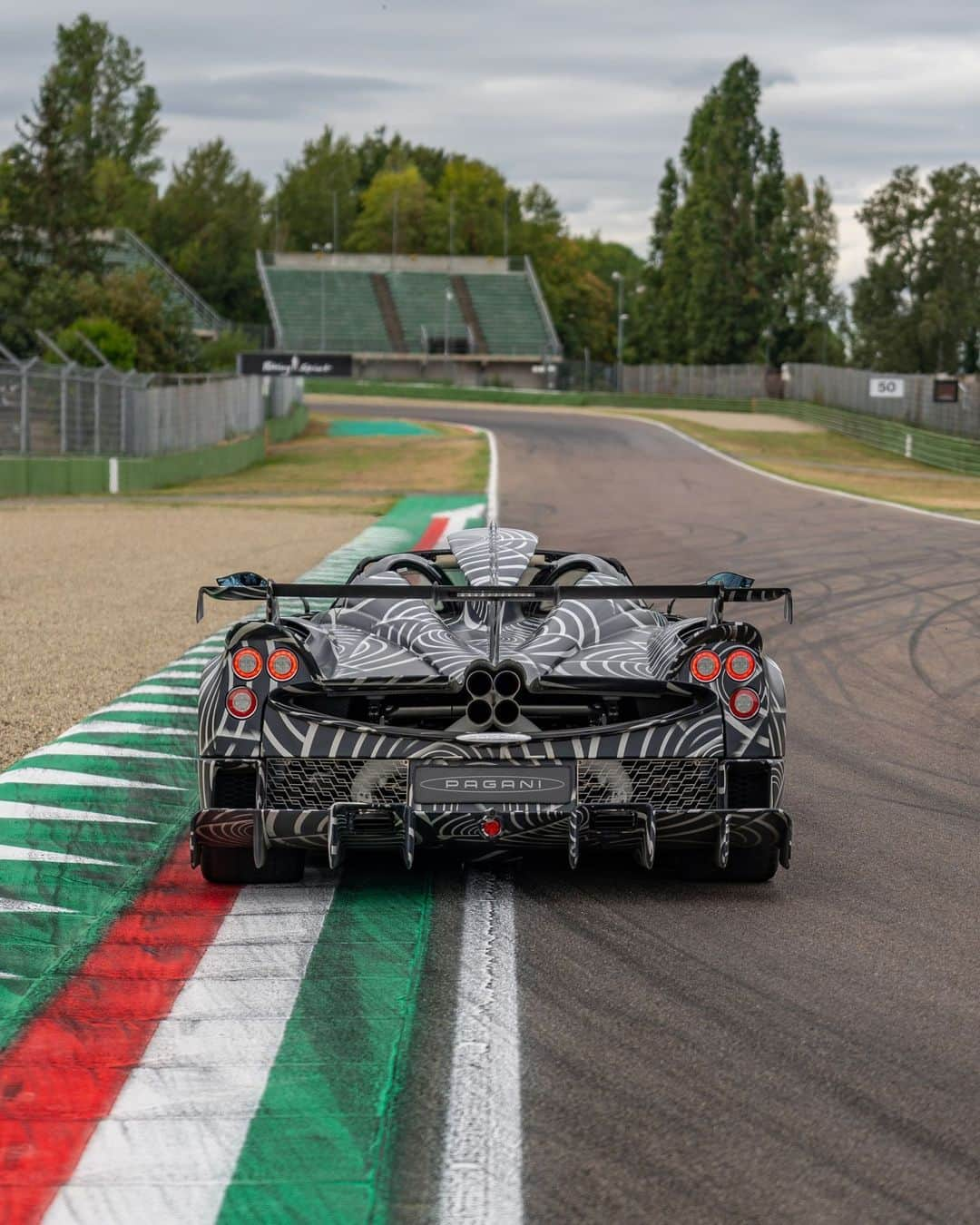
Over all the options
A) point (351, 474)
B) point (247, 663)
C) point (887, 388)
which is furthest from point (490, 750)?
point (887, 388)

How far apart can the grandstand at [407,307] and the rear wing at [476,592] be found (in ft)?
330

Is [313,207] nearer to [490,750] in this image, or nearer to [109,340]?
[109,340]

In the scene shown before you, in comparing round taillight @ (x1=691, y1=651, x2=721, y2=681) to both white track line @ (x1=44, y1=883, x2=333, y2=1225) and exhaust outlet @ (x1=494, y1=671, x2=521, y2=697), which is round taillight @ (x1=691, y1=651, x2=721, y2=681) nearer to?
exhaust outlet @ (x1=494, y1=671, x2=521, y2=697)

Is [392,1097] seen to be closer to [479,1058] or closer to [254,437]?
[479,1058]

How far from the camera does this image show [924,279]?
101000mm

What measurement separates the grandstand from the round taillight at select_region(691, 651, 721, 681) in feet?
332

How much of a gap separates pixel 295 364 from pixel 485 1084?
167ft

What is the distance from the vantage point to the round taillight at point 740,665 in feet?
19.6

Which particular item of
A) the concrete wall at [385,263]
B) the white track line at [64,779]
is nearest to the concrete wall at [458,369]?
the concrete wall at [385,263]

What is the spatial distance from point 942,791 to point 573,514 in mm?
20609

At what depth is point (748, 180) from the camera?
9812 centimetres

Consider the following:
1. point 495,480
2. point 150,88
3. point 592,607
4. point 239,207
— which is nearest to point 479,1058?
point 592,607

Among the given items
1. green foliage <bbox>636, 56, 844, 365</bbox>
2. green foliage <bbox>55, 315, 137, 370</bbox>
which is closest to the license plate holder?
green foliage <bbox>55, 315, 137, 370</bbox>

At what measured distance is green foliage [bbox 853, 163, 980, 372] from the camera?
98.7 metres
